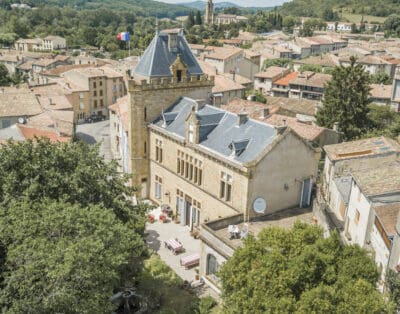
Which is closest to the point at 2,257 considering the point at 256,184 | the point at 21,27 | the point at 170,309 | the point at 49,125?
the point at 170,309

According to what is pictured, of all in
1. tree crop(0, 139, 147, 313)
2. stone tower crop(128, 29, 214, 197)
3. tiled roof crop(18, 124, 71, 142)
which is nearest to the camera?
tree crop(0, 139, 147, 313)

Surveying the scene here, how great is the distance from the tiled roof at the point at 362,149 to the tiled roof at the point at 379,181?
8.37 m

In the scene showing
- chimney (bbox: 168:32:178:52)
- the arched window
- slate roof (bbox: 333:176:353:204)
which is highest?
chimney (bbox: 168:32:178:52)

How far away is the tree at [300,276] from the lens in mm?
17844

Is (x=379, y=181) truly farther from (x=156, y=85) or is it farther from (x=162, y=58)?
(x=162, y=58)

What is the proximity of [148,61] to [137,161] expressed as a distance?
1040cm

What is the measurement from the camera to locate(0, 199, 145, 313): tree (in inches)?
769

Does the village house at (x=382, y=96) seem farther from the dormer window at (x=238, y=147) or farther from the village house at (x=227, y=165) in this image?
the dormer window at (x=238, y=147)

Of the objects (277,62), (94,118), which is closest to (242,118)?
(94,118)

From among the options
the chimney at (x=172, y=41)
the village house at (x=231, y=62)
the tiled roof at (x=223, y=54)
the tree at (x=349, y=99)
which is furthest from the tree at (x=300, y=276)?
the tiled roof at (x=223, y=54)

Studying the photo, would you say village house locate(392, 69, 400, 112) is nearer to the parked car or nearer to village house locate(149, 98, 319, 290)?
village house locate(149, 98, 319, 290)

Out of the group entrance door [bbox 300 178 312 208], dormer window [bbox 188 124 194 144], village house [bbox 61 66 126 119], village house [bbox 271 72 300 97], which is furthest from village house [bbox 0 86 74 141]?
village house [bbox 271 72 300 97]

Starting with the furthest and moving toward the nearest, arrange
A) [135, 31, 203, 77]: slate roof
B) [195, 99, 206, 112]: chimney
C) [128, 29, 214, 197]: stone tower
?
[135, 31, 203, 77]: slate roof
[128, 29, 214, 197]: stone tower
[195, 99, 206, 112]: chimney

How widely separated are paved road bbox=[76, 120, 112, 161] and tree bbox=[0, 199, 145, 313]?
4838cm
